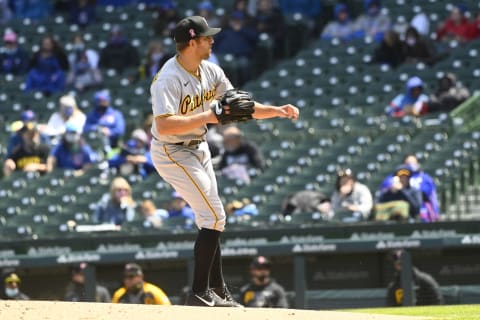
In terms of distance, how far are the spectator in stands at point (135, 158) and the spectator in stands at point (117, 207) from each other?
119cm

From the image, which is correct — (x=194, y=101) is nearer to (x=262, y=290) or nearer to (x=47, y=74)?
(x=262, y=290)

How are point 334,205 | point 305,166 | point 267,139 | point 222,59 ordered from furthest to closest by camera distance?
1. point 222,59
2. point 267,139
3. point 305,166
4. point 334,205

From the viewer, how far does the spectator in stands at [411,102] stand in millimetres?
14977

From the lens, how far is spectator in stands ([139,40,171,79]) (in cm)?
1797

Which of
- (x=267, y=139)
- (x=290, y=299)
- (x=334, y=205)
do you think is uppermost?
(x=267, y=139)

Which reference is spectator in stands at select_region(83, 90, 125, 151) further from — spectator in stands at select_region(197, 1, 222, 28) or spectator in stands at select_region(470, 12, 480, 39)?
spectator in stands at select_region(470, 12, 480, 39)

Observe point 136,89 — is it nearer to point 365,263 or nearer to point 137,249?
point 137,249

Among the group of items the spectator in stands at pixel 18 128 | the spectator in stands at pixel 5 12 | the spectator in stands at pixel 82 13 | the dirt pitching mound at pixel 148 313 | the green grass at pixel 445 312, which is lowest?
the green grass at pixel 445 312

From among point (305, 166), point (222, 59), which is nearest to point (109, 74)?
point (222, 59)

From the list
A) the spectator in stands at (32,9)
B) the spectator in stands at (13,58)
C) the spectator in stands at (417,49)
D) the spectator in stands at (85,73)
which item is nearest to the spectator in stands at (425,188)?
the spectator in stands at (417,49)

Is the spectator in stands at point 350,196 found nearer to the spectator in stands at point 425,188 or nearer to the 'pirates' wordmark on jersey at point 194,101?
the spectator in stands at point 425,188

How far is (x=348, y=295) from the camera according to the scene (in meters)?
11.8

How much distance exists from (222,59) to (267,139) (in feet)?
8.78

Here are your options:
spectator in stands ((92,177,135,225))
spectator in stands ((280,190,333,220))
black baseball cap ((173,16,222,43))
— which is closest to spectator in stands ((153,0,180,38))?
spectator in stands ((92,177,135,225))
